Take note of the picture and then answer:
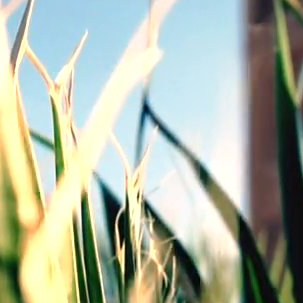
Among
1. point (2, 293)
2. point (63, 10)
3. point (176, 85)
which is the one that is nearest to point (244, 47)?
point (176, 85)

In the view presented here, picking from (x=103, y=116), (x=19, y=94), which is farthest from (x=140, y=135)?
(x=19, y=94)

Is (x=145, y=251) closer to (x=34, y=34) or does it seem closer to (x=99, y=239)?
(x=99, y=239)

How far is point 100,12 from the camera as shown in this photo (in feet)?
3.81

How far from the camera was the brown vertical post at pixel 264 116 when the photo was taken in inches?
45.3

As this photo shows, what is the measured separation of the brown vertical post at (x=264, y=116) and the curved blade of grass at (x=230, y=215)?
16mm

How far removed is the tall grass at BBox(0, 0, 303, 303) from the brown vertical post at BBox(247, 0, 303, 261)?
1 cm

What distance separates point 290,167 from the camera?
1153mm

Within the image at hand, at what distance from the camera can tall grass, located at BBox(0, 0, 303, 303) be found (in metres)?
1.05

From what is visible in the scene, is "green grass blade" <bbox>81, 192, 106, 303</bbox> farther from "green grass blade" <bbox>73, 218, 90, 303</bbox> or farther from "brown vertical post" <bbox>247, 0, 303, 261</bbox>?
"brown vertical post" <bbox>247, 0, 303, 261</bbox>

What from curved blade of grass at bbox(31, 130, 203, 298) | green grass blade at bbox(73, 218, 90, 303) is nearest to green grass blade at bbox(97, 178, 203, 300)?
curved blade of grass at bbox(31, 130, 203, 298)

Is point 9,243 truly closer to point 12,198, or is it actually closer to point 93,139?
point 12,198

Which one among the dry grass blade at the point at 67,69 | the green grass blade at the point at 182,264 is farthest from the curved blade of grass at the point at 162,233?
the dry grass blade at the point at 67,69

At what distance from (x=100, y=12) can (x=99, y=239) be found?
278 mm

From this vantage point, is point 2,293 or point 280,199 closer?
point 2,293
